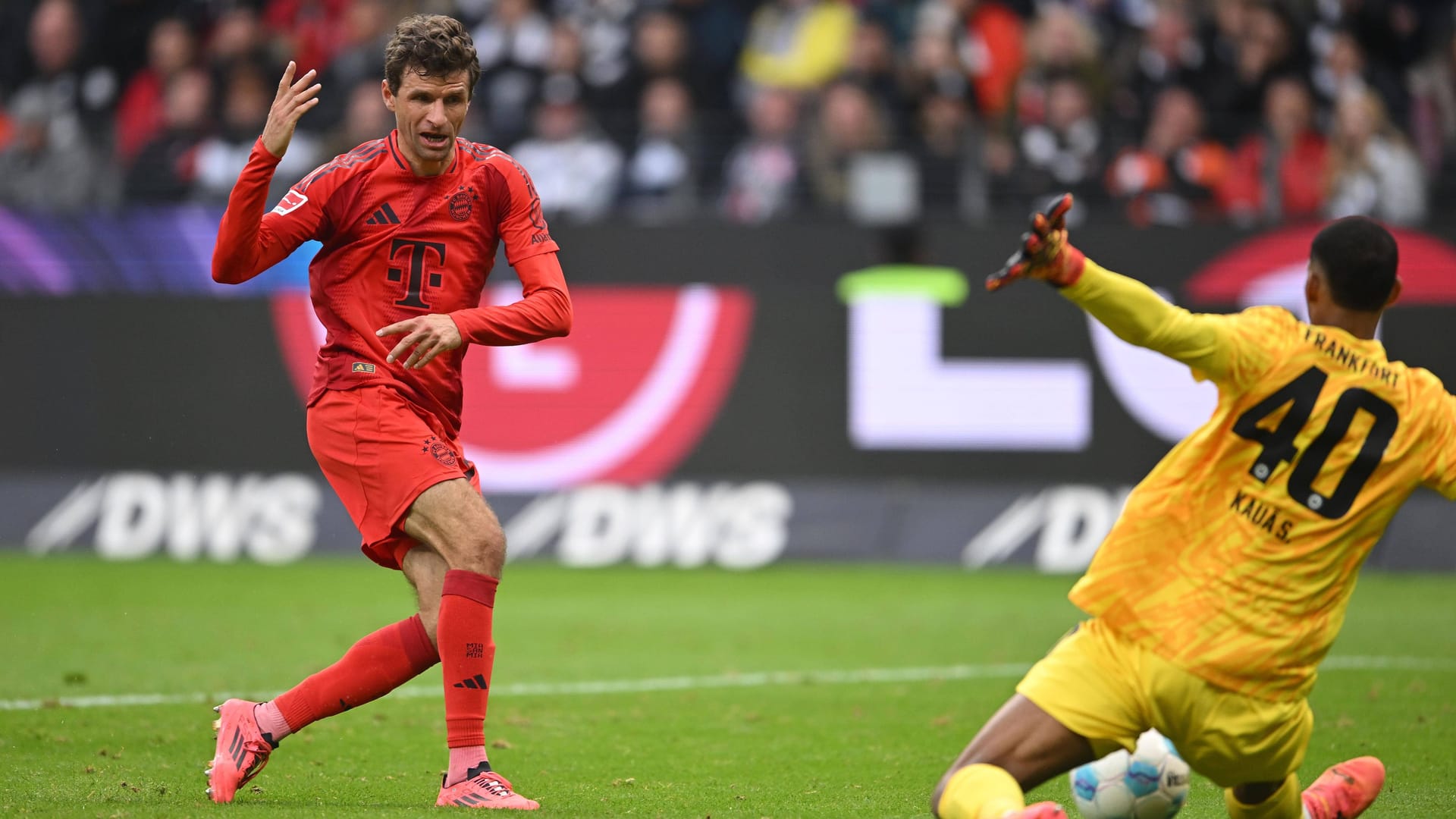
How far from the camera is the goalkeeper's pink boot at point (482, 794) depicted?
5.07 m

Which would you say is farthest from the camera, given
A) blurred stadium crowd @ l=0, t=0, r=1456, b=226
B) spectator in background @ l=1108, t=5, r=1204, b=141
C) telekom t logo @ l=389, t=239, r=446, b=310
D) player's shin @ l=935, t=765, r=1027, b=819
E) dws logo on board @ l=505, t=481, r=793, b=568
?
spectator in background @ l=1108, t=5, r=1204, b=141

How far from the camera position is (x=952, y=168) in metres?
13.4

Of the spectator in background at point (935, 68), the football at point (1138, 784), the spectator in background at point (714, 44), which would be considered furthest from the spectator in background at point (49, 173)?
the football at point (1138, 784)

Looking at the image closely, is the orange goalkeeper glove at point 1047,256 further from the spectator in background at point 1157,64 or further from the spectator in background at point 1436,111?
the spectator in background at point 1157,64

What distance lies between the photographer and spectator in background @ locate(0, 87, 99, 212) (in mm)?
14008

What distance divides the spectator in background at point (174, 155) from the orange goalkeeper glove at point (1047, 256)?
11092mm

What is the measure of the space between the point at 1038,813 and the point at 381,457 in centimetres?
234

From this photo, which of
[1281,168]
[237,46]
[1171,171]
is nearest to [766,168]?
[1171,171]

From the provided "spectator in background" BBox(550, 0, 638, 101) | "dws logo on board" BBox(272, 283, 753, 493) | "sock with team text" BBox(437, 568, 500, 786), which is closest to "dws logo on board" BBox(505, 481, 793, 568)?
"dws logo on board" BBox(272, 283, 753, 493)

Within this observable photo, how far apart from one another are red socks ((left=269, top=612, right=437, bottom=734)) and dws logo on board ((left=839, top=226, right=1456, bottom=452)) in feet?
25.7

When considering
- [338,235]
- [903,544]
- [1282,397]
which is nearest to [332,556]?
[903,544]

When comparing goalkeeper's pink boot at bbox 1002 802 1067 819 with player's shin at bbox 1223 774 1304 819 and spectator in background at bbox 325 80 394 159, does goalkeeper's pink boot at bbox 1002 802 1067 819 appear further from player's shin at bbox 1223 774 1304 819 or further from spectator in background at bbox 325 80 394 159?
spectator in background at bbox 325 80 394 159

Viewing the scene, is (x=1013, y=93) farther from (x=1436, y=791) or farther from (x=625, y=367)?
(x=1436, y=791)

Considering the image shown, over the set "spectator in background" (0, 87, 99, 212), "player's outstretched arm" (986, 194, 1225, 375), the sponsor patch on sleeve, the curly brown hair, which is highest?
the curly brown hair
